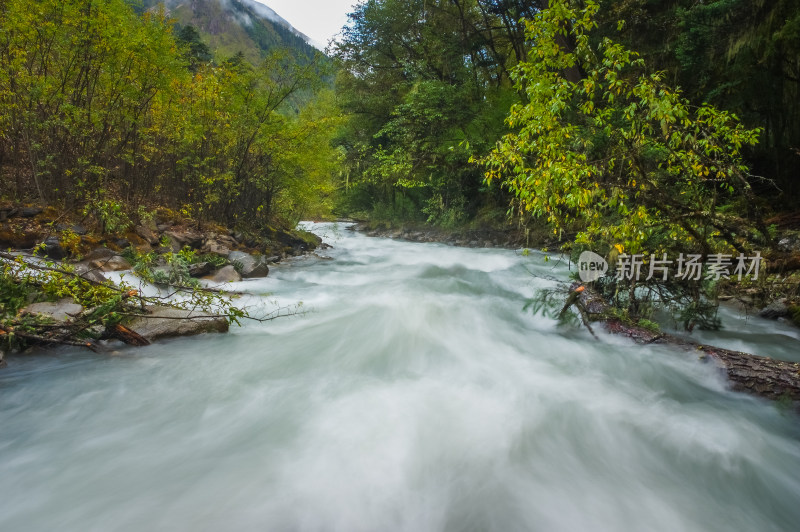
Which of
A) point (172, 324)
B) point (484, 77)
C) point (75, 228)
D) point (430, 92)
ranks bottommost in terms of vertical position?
point (172, 324)

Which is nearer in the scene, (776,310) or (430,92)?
(776,310)

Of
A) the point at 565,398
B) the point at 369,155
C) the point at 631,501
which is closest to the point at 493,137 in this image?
the point at 369,155

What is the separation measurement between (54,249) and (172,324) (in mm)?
3646

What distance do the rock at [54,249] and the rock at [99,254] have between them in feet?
1.13

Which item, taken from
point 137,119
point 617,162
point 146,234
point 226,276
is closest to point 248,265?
point 226,276

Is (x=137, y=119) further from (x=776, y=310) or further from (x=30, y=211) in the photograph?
(x=776, y=310)

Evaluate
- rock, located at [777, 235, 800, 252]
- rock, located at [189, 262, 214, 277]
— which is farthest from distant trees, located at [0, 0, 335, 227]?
rock, located at [777, 235, 800, 252]

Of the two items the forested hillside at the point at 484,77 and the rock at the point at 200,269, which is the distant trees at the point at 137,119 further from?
the forested hillside at the point at 484,77

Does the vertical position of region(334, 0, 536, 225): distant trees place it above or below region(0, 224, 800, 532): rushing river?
above

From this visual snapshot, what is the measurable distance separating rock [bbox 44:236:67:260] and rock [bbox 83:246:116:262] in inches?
13.6

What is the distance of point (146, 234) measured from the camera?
353 inches

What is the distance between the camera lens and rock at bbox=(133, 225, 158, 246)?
8.80 meters

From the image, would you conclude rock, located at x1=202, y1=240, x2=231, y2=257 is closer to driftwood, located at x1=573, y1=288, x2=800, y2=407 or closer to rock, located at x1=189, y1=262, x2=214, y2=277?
rock, located at x1=189, y1=262, x2=214, y2=277

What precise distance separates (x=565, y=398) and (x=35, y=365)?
18.5 ft
